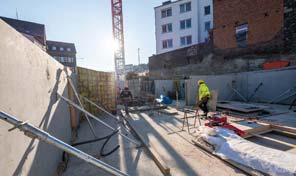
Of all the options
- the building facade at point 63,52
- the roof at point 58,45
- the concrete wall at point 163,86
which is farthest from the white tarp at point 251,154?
the roof at point 58,45

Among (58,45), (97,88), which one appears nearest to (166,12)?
(97,88)

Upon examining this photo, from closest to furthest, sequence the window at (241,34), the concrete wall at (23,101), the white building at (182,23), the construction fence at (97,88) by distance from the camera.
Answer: the concrete wall at (23,101), the construction fence at (97,88), the window at (241,34), the white building at (182,23)

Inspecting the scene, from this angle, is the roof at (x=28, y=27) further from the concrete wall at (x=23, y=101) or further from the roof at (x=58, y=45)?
the concrete wall at (x=23, y=101)

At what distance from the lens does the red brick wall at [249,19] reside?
1123cm

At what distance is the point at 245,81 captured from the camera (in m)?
11.2

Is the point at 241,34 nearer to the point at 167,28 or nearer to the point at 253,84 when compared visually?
the point at 253,84

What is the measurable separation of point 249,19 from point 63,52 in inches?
1465

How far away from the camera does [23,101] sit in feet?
6.24

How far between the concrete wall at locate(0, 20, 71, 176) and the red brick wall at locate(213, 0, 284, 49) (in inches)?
566

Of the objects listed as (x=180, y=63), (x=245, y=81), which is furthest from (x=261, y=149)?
(x=180, y=63)

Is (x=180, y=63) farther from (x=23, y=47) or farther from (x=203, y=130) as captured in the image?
(x=23, y=47)

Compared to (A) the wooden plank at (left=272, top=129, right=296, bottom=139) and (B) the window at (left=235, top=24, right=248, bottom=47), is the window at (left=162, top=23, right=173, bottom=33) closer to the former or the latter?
(B) the window at (left=235, top=24, right=248, bottom=47)

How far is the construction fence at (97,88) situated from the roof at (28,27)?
21.1 meters

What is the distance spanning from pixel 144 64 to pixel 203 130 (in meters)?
51.3
